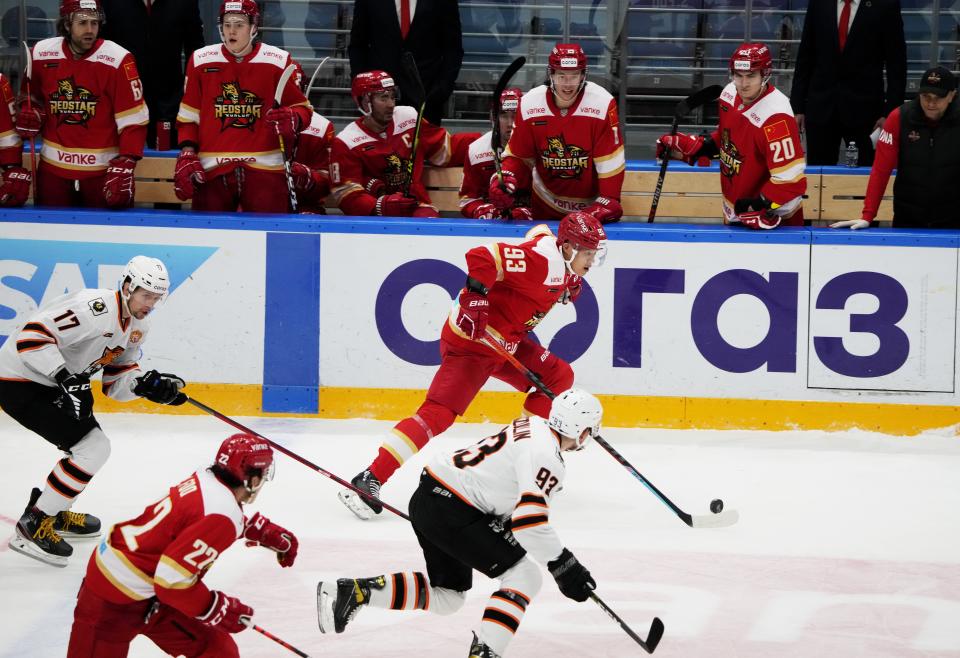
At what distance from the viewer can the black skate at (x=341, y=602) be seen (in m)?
3.86

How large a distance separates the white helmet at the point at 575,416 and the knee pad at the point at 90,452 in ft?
6.09

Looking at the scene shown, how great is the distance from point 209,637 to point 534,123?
3.89 meters

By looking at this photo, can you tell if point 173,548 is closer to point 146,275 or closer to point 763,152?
point 146,275

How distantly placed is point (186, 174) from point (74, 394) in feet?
7.91

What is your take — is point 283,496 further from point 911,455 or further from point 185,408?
point 911,455

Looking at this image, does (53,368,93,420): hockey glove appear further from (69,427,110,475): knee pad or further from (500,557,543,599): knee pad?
(500,557,543,599): knee pad

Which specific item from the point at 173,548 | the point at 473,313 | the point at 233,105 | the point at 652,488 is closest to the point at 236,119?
the point at 233,105

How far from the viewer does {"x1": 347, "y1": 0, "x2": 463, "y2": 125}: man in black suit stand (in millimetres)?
7371

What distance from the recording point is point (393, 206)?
22.8 feet

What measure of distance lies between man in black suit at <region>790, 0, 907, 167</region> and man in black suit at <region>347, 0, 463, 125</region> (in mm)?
1970

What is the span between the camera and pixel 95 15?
6660mm

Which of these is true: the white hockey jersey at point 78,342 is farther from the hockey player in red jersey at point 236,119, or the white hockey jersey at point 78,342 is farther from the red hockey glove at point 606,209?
the red hockey glove at point 606,209

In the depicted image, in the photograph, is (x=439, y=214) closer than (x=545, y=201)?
No

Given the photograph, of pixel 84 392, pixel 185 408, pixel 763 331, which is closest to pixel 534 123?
pixel 763 331
